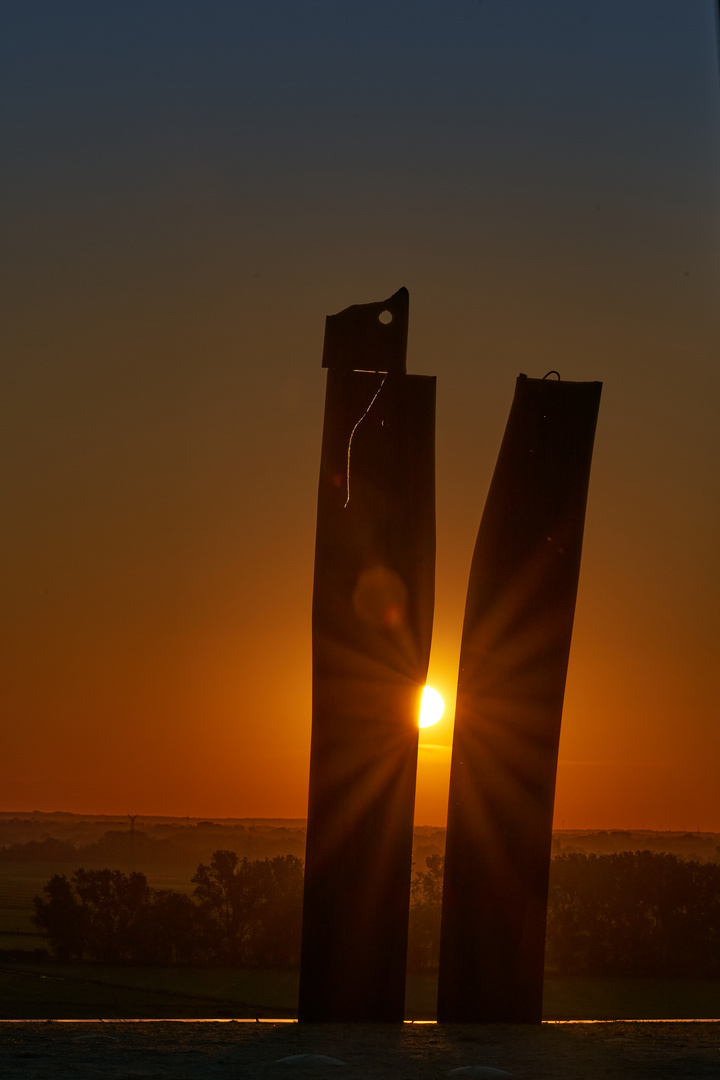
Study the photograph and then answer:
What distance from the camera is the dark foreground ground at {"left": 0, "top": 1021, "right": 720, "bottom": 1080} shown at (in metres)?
3.75

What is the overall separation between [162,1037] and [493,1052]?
1.29 m

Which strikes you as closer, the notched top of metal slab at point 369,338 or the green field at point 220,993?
the notched top of metal slab at point 369,338

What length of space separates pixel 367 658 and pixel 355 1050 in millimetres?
1693

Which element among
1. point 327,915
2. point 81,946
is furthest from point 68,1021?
point 81,946

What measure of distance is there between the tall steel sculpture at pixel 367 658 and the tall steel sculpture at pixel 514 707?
0.80 ft

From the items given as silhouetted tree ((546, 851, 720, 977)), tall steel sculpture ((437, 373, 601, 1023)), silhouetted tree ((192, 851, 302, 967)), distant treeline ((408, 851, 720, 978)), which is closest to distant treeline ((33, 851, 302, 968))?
silhouetted tree ((192, 851, 302, 967))

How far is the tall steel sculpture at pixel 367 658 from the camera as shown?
202 inches

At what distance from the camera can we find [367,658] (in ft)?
17.2

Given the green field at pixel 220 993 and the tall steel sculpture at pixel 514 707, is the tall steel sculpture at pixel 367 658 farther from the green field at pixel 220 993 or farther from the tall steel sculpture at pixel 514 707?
the green field at pixel 220 993

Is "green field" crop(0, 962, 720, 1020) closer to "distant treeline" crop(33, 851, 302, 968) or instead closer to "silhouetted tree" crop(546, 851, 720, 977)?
"silhouetted tree" crop(546, 851, 720, 977)

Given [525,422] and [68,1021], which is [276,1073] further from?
[525,422]

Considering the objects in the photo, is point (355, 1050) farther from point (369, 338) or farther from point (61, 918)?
point (61, 918)

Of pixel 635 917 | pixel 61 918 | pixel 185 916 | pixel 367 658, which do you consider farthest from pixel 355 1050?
pixel 61 918

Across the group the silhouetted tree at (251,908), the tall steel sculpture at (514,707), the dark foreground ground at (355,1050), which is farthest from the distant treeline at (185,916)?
the dark foreground ground at (355,1050)
